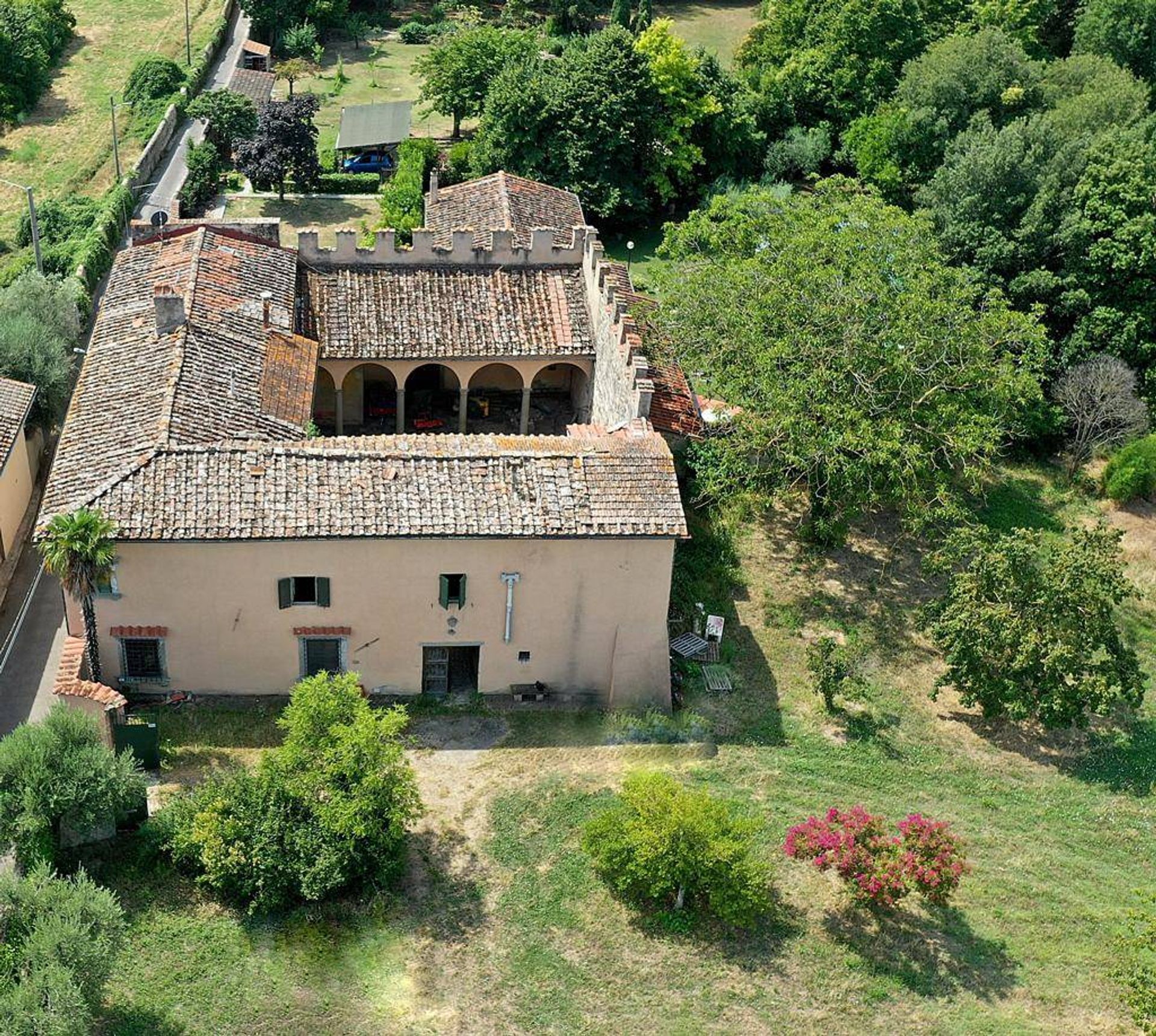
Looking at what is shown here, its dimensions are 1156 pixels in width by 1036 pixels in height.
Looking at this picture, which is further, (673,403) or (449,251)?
(449,251)

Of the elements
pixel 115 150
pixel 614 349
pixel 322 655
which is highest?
pixel 614 349

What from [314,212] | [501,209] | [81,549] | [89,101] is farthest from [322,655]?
[89,101]

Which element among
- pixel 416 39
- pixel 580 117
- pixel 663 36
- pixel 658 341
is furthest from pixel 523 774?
pixel 416 39

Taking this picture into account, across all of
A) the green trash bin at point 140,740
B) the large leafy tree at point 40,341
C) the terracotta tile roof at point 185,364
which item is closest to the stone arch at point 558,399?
the terracotta tile roof at point 185,364

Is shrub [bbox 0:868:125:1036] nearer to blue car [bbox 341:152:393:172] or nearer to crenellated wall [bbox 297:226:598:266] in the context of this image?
crenellated wall [bbox 297:226:598:266]

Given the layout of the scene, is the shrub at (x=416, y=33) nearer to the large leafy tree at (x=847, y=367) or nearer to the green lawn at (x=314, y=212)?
the green lawn at (x=314, y=212)

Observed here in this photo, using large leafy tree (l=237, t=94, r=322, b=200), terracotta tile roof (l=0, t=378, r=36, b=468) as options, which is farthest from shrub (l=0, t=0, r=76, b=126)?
terracotta tile roof (l=0, t=378, r=36, b=468)

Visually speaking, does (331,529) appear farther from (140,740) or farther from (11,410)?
(11,410)
